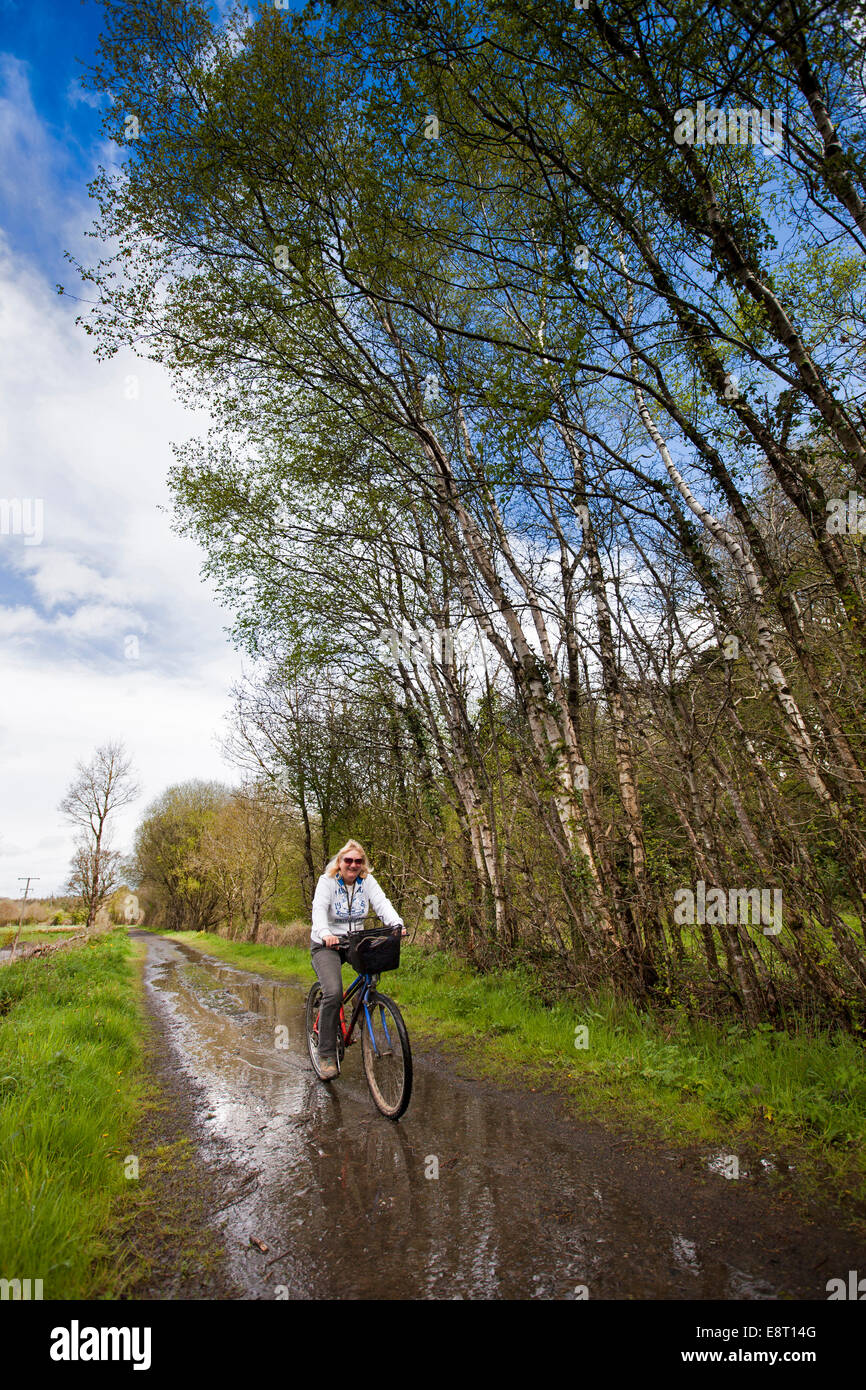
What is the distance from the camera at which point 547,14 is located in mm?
4500

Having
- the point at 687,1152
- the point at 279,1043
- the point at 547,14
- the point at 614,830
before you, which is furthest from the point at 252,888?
the point at 547,14

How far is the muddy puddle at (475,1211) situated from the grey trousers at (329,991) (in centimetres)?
40

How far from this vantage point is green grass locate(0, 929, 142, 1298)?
2.51 m

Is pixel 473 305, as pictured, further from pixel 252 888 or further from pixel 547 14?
pixel 252 888

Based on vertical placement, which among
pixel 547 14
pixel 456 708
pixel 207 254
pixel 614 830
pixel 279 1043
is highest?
pixel 207 254

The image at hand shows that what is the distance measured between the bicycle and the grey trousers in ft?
0.21

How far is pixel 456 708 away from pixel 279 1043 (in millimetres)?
5442

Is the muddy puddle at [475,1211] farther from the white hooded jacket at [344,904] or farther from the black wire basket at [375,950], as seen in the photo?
the white hooded jacket at [344,904]

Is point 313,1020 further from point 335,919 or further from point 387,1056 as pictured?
point 387,1056

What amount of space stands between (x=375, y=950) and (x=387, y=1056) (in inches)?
29.9

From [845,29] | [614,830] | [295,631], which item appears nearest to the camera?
[845,29]

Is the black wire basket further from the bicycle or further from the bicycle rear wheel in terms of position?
the bicycle rear wheel

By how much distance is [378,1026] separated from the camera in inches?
185

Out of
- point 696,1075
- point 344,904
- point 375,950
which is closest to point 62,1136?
point 375,950
